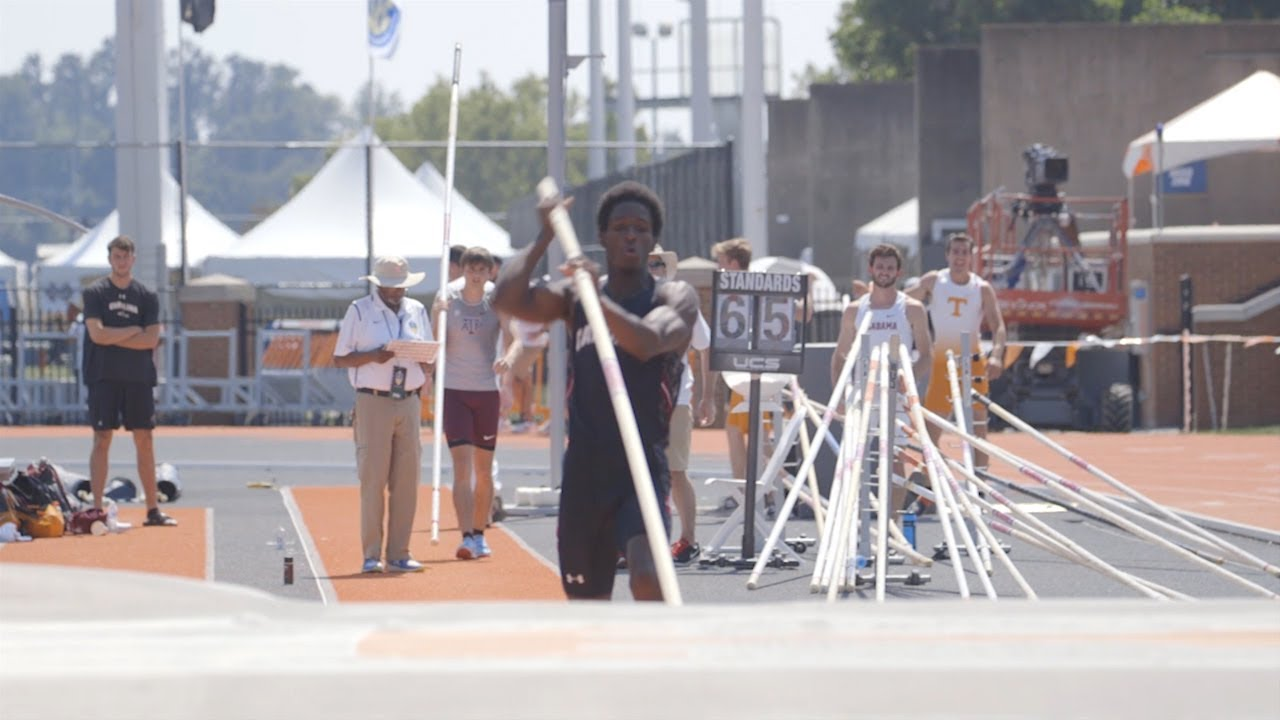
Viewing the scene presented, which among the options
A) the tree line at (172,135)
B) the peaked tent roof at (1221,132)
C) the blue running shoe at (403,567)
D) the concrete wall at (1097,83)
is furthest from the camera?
the tree line at (172,135)

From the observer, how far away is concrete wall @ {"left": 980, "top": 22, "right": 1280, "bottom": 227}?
129 ft

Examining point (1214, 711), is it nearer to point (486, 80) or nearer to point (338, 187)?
point (338, 187)

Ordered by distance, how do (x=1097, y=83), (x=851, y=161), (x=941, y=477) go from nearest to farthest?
(x=941, y=477) → (x=1097, y=83) → (x=851, y=161)

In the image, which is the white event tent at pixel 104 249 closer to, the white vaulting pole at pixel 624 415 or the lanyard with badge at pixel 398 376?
the lanyard with badge at pixel 398 376

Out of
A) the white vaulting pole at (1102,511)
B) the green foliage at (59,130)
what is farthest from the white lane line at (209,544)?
the green foliage at (59,130)

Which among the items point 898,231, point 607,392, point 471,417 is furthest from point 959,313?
point 898,231

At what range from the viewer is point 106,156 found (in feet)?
537

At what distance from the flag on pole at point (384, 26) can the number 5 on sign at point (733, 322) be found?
74.6ft

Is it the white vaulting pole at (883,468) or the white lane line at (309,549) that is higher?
the white vaulting pole at (883,468)

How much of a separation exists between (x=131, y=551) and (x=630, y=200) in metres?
6.71

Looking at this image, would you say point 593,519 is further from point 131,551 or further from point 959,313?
point 959,313

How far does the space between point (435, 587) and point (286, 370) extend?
17.9 metres

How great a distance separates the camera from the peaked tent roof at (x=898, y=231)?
151ft

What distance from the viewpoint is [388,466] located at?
1112 centimetres
